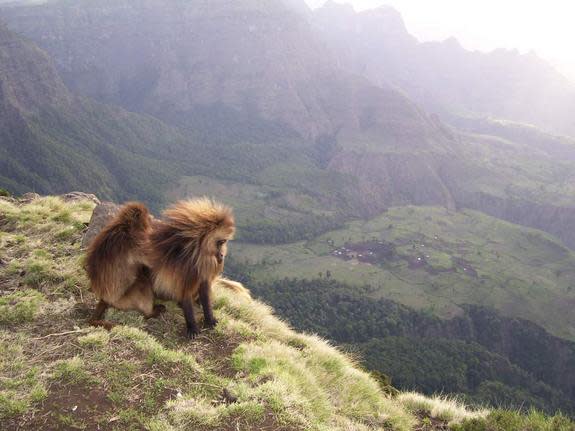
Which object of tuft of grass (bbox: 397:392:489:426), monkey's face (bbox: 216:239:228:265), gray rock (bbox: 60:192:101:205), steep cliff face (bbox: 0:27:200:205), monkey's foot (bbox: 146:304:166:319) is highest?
monkey's face (bbox: 216:239:228:265)

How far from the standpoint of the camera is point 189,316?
27.8 ft

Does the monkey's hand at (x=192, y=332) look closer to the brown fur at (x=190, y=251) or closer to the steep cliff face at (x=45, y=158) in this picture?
the brown fur at (x=190, y=251)

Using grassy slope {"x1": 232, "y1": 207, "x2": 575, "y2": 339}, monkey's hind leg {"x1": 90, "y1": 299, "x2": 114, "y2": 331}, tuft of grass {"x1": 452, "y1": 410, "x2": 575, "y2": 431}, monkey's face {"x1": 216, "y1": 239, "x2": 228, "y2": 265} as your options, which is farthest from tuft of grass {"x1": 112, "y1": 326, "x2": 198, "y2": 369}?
grassy slope {"x1": 232, "y1": 207, "x2": 575, "y2": 339}

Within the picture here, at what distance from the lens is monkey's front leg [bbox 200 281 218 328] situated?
8.59 metres

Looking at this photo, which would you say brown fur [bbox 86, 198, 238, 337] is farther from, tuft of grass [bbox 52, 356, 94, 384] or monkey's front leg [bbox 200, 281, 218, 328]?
tuft of grass [bbox 52, 356, 94, 384]

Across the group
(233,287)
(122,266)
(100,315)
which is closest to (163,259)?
(122,266)

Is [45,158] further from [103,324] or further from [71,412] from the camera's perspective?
[71,412]

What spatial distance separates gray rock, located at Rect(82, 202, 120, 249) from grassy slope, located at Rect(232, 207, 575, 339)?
114359 millimetres

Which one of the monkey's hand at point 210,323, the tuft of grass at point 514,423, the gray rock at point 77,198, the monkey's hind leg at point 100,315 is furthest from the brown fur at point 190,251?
the gray rock at point 77,198

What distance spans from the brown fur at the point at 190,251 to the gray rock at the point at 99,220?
350cm

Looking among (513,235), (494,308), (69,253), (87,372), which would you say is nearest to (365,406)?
(87,372)

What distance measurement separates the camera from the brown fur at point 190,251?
8.30 meters

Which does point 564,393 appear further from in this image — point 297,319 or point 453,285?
point 297,319

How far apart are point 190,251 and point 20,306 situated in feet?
11.3
